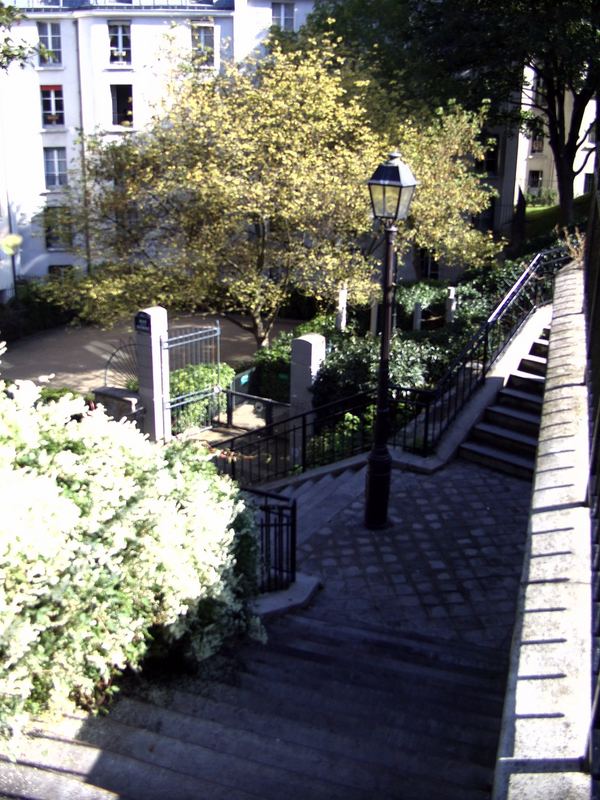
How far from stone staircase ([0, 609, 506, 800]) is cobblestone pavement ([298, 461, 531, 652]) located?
3.24 feet

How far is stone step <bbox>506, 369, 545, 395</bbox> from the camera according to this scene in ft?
38.9

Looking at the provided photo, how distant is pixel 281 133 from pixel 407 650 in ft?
43.7

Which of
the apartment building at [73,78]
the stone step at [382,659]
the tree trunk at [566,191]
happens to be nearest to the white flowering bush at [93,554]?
the stone step at [382,659]

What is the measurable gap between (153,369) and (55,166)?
20.5m

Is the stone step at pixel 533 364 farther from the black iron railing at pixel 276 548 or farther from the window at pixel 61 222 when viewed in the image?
the window at pixel 61 222

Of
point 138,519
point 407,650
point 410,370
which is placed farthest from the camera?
point 410,370

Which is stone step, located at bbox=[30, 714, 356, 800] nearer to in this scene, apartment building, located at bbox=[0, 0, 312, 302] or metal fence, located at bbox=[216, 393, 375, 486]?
metal fence, located at bbox=[216, 393, 375, 486]

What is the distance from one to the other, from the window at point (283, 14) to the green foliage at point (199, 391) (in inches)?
738

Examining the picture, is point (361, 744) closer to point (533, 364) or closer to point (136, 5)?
point (533, 364)

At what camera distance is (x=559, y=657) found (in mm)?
3529

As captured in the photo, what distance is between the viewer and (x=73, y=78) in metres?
31.7

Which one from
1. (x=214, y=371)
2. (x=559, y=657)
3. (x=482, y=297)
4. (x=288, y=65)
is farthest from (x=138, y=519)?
(x=288, y=65)

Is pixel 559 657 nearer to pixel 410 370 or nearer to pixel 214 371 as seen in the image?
pixel 410 370

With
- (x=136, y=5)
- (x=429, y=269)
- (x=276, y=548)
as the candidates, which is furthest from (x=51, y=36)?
(x=276, y=548)
